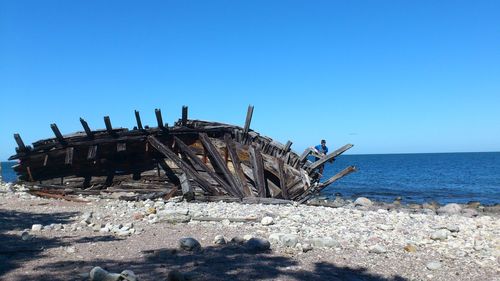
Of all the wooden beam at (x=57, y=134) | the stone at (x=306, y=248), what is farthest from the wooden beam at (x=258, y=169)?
the stone at (x=306, y=248)

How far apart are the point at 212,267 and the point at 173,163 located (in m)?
10.5

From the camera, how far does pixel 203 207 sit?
1159 centimetres

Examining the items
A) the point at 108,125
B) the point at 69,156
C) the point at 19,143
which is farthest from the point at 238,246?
the point at 19,143

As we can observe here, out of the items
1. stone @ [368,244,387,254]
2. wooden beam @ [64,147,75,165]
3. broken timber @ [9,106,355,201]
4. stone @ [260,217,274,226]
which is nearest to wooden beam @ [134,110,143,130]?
broken timber @ [9,106,355,201]

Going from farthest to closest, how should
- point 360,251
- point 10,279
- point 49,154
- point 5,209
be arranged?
point 49,154 → point 5,209 → point 360,251 → point 10,279

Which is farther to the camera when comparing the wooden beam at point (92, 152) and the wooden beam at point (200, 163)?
the wooden beam at point (92, 152)

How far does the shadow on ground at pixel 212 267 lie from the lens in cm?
537

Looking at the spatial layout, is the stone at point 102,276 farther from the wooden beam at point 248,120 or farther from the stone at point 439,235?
the wooden beam at point 248,120

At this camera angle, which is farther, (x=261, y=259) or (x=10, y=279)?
(x=261, y=259)

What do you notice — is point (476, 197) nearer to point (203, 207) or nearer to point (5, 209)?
point (203, 207)

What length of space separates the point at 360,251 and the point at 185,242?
290 cm

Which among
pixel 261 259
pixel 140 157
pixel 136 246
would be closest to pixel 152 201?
pixel 140 157

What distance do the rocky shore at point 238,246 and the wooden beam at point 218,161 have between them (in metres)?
3.41

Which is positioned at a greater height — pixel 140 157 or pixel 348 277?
pixel 140 157
